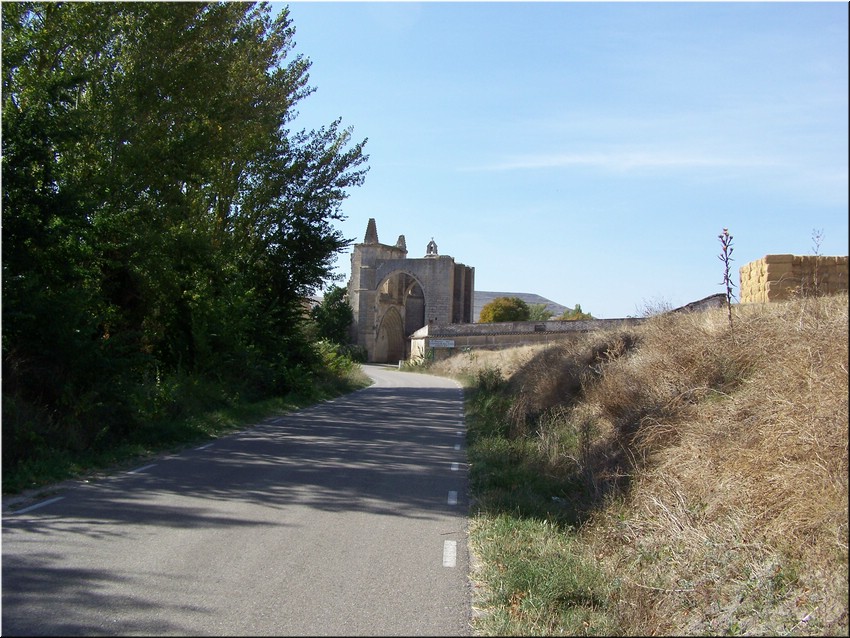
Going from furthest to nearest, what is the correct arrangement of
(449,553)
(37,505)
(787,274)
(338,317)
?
1. (338,317)
2. (787,274)
3. (37,505)
4. (449,553)

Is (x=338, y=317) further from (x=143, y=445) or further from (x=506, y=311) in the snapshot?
(x=143, y=445)

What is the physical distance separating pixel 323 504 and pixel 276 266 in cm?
1884

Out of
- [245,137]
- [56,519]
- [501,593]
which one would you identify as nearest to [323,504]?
[56,519]

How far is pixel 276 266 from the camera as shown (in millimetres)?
26891

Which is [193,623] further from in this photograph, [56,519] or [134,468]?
[134,468]

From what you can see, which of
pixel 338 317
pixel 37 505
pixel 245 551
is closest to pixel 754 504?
pixel 245 551

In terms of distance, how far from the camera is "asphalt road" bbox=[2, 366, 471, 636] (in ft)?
16.7

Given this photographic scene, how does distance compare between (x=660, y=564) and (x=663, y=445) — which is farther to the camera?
(x=663, y=445)

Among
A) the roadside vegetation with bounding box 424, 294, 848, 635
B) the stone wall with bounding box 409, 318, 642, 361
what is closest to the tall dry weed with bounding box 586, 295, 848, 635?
the roadside vegetation with bounding box 424, 294, 848, 635

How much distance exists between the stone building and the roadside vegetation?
2932 inches

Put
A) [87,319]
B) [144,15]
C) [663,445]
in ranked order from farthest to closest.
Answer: [144,15] → [87,319] → [663,445]

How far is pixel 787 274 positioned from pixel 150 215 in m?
13.4

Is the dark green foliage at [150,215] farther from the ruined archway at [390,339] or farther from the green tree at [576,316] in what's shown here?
the ruined archway at [390,339]

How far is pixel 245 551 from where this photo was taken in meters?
6.71
